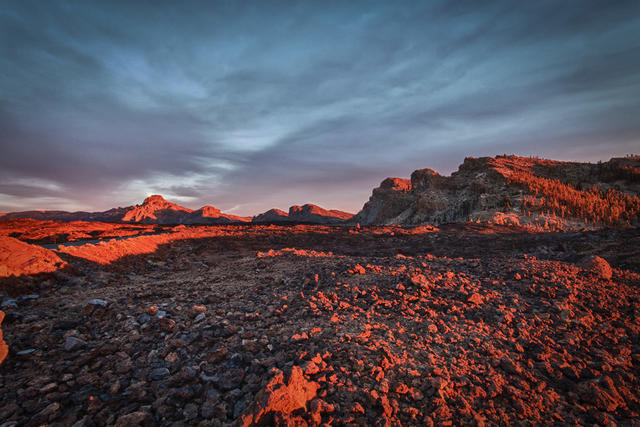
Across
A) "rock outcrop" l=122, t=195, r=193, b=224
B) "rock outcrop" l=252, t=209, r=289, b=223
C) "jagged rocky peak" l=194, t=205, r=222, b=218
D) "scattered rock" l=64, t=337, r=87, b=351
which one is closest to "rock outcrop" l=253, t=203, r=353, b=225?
"rock outcrop" l=252, t=209, r=289, b=223

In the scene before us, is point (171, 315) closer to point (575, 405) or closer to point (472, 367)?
point (472, 367)

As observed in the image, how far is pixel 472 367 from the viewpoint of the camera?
2564mm

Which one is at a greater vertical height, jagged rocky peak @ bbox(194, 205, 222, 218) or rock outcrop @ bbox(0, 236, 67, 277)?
jagged rocky peak @ bbox(194, 205, 222, 218)

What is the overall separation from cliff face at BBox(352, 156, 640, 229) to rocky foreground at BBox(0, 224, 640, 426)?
25238 mm

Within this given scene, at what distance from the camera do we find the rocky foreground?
2.00 meters

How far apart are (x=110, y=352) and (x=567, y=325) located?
605 cm

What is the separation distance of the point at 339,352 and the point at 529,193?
36.8m

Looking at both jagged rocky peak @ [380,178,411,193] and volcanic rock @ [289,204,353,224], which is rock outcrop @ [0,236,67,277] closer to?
jagged rocky peak @ [380,178,411,193]

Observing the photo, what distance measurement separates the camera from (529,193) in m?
29.3

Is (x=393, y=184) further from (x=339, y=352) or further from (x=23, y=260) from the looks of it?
(x=339, y=352)

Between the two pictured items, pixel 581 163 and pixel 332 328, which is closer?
pixel 332 328

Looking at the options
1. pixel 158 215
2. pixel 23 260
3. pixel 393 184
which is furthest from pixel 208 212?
pixel 23 260

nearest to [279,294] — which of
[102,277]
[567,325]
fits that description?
[567,325]

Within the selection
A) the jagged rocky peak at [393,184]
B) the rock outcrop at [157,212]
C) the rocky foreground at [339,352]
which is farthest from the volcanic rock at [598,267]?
the rock outcrop at [157,212]
